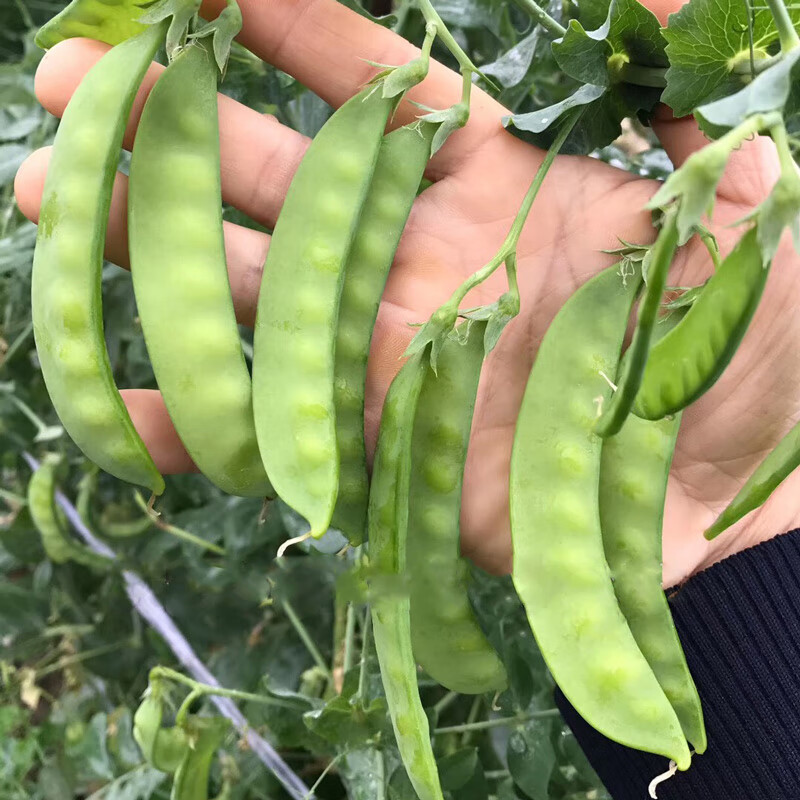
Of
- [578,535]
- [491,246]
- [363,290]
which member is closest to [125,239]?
[363,290]

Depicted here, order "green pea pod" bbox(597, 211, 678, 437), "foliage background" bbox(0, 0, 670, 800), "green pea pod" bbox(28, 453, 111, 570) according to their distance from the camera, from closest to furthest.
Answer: "green pea pod" bbox(597, 211, 678, 437) < "foliage background" bbox(0, 0, 670, 800) < "green pea pod" bbox(28, 453, 111, 570)

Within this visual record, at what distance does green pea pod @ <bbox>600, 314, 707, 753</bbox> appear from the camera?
1146mm

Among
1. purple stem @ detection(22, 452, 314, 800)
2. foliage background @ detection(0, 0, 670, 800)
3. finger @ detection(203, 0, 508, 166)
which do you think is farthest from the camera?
purple stem @ detection(22, 452, 314, 800)

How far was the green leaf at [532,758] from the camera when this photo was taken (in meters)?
1.47

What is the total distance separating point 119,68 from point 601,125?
30.8 inches

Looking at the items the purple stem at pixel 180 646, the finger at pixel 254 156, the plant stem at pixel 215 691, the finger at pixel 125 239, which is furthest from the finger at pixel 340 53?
the purple stem at pixel 180 646

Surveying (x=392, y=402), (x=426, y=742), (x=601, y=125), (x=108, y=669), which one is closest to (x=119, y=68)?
(x=392, y=402)

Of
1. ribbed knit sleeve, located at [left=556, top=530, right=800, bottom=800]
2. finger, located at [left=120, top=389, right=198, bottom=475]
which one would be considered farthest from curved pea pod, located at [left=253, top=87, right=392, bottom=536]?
ribbed knit sleeve, located at [left=556, top=530, right=800, bottom=800]

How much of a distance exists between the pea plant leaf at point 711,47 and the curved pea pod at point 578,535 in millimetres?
284

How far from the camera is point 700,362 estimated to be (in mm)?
817

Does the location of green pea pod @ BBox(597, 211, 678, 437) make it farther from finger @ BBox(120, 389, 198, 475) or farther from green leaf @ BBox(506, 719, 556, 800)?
green leaf @ BBox(506, 719, 556, 800)

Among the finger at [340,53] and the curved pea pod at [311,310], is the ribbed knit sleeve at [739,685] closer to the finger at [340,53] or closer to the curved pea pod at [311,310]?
the curved pea pod at [311,310]

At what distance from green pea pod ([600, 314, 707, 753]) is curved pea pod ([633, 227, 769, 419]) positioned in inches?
12.9

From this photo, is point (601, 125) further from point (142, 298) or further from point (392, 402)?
point (142, 298)
